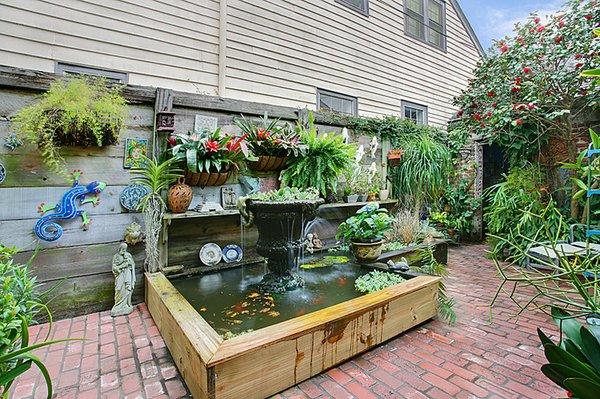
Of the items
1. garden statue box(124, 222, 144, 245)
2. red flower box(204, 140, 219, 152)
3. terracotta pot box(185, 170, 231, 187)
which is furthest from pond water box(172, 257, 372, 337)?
red flower box(204, 140, 219, 152)

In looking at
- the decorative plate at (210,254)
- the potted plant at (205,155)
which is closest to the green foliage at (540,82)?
the potted plant at (205,155)

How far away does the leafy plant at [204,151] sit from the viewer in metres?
2.80

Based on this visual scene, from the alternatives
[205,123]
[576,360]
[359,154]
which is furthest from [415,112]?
[576,360]

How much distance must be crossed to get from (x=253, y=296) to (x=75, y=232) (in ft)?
5.24

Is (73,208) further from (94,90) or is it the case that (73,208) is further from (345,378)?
(345,378)

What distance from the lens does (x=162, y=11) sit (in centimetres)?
419

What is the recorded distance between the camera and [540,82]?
171 inches

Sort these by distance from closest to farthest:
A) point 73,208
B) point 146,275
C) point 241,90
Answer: point 73,208 < point 146,275 < point 241,90

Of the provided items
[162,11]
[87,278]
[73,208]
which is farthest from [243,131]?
[162,11]

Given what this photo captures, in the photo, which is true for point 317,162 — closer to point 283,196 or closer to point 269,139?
point 269,139

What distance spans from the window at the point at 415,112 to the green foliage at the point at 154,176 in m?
5.74

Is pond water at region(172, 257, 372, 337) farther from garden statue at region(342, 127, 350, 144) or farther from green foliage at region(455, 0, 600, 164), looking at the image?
green foliage at region(455, 0, 600, 164)

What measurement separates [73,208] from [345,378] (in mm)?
2456

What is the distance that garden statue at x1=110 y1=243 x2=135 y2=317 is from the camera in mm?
2512
